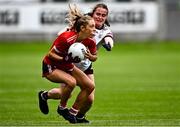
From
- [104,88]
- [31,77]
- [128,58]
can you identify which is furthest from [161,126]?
[128,58]

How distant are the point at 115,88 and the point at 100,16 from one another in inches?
284

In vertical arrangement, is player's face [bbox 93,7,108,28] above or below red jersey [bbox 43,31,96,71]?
above

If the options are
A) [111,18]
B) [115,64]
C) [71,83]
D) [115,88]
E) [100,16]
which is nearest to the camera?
[71,83]

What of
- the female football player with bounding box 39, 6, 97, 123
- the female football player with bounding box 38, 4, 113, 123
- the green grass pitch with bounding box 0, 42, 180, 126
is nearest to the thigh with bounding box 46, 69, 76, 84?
the female football player with bounding box 39, 6, 97, 123

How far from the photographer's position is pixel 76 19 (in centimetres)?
1392

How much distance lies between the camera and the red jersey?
13766mm

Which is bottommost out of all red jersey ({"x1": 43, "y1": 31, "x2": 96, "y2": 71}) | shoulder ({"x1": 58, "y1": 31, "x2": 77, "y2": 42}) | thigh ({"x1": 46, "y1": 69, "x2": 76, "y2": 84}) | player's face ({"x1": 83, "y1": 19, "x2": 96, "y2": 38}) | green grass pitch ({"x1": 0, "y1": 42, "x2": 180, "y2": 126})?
green grass pitch ({"x1": 0, "y1": 42, "x2": 180, "y2": 126})

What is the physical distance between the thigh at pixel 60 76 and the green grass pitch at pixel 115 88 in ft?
2.09

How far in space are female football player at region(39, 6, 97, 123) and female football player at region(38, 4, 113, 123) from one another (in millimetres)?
156

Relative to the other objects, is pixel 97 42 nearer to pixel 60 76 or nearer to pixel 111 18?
pixel 60 76

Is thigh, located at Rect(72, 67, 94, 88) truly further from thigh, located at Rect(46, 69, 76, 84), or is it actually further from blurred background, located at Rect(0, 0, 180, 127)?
blurred background, located at Rect(0, 0, 180, 127)

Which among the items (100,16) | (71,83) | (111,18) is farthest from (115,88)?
(111,18)

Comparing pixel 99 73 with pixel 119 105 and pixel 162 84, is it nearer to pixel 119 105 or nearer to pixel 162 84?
pixel 162 84

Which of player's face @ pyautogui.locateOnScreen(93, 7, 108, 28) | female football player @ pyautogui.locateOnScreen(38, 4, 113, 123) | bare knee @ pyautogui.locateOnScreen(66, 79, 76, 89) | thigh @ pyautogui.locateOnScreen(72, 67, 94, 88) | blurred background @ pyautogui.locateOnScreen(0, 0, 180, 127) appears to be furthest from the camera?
blurred background @ pyautogui.locateOnScreen(0, 0, 180, 127)
